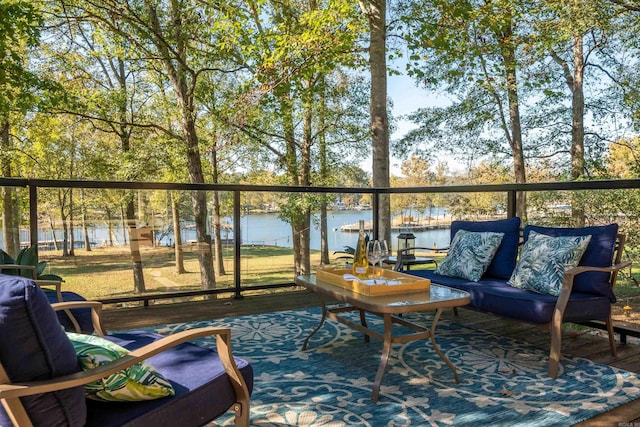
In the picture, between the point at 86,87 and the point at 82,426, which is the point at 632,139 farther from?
the point at 86,87

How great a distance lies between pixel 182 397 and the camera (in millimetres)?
1514

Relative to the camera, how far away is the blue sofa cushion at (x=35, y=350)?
45.6 inches

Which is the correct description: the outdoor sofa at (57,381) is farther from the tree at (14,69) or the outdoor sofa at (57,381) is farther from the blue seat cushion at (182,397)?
the tree at (14,69)

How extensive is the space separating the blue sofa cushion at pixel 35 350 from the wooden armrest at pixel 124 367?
37 millimetres

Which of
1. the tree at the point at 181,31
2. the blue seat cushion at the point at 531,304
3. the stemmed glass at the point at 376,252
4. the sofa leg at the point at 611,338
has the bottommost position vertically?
the sofa leg at the point at 611,338

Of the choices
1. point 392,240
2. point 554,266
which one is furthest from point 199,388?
point 392,240

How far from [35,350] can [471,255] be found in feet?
10.3

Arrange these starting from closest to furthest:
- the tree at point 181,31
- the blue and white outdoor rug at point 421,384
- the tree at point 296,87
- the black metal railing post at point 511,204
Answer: the blue and white outdoor rug at point 421,384, the black metal railing post at point 511,204, the tree at point 296,87, the tree at point 181,31

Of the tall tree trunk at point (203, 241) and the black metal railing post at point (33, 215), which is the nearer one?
the black metal railing post at point (33, 215)

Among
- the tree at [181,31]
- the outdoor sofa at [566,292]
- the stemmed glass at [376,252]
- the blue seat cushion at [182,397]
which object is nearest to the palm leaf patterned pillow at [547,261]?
the outdoor sofa at [566,292]

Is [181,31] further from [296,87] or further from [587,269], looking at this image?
[587,269]

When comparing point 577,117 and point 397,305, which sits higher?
point 577,117

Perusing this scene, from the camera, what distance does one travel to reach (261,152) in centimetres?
1185

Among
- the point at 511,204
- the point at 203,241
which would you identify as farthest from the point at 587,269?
the point at 203,241
